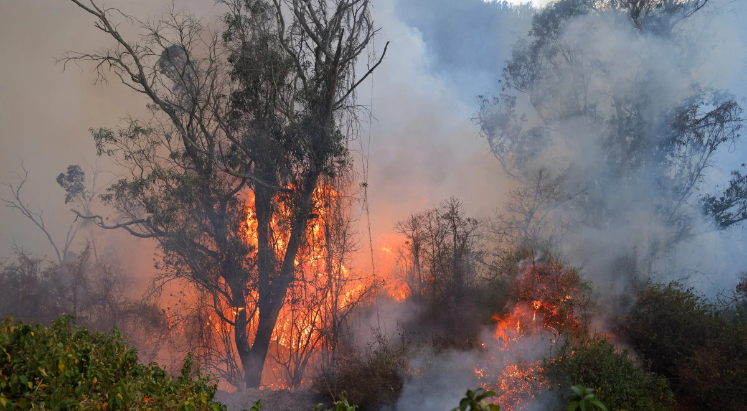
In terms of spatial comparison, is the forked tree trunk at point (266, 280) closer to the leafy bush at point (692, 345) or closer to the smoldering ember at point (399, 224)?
the smoldering ember at point (399, 224)

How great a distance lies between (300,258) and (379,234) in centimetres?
421

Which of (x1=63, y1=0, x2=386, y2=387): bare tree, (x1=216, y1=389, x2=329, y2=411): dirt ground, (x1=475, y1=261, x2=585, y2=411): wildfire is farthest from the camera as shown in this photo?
(x1=63, y1=0, x2=386, y2=387): bare tree

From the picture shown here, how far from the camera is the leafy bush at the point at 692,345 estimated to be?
9422 mm

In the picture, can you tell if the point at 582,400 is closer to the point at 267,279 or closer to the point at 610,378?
the point at 610,378

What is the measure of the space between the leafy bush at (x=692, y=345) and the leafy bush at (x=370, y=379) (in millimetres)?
5295

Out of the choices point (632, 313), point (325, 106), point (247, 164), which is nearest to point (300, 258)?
point (247, 164)

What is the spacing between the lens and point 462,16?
2838 cm

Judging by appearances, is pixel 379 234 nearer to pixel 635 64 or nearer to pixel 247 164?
pixel 247 164

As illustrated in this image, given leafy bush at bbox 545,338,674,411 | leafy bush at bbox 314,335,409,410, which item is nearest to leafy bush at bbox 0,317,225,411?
leafy bush at bbox 314,335,409,410

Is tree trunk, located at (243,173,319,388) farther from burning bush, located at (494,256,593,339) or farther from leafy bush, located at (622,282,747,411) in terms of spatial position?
leafy bush, located at (622,282,747,411)

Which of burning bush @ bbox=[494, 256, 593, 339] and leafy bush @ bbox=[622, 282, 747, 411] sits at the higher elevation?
burning bush @ bbox=[494, 256, 593, 339]

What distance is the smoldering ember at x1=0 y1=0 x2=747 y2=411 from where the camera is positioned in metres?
11.5

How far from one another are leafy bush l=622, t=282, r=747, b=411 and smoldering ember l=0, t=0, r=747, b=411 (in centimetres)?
5

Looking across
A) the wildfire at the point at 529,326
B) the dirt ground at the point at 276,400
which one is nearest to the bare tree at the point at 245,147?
the dirt ground at the point at 276,400
